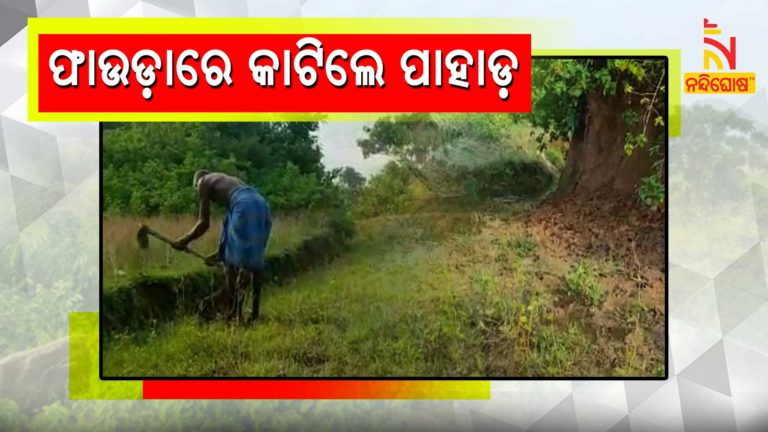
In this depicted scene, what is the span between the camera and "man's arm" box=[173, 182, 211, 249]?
14.4 feet

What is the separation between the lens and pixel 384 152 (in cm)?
439

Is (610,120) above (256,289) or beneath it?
above

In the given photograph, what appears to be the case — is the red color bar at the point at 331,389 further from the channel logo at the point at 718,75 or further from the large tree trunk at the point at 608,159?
the channel logo at the point at 718,75

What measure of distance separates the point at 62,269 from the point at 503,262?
283 cm

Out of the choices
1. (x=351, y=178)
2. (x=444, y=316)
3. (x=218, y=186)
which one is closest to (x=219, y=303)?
(x=218, y=186)

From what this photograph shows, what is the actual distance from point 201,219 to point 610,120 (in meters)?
2.65

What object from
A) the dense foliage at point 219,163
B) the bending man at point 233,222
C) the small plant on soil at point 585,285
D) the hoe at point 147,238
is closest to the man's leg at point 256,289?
the bending man at point 233,222

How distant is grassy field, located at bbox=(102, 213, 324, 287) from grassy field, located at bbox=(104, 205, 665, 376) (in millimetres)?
69

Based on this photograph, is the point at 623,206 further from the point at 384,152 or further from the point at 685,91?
the point at 384,152

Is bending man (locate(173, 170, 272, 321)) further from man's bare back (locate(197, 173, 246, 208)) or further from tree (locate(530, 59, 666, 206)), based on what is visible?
tree (locate(530, 59, 666, 206))

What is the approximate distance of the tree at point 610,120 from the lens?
14.5 ft

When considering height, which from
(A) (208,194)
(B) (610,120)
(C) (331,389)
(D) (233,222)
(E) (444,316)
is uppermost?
(B) (610,120)

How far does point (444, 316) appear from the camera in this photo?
436 centimetres

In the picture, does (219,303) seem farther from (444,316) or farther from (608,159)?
(608,159)
